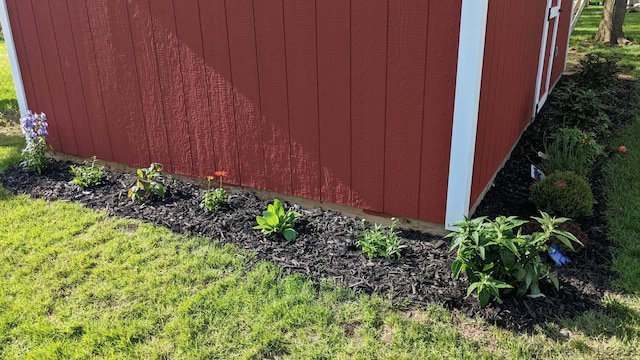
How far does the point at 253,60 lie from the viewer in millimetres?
3902

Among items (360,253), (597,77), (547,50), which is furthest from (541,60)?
(360,253)

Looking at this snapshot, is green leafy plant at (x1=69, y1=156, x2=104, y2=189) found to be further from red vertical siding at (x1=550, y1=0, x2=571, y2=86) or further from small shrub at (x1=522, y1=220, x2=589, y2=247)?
red vertical siding at (x1=550, y1=0, x2=571, y2=86)

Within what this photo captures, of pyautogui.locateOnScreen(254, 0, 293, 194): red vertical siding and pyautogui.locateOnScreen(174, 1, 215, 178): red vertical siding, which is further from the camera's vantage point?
pyautogui.locateOnScreen(174, 1, 215, 178): red vertical siding

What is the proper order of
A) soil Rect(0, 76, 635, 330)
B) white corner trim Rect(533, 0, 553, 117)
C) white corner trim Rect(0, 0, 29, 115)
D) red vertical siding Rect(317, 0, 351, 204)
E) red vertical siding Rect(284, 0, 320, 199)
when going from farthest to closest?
1. white corner trim Rect(533, 0, 553, 117)
2. white corner trim Rect(0, 0, 29, 115)
3. red vertical siding Rect(284, 0, 320, 199)
4. red vertical siding Rect(317, 0, 351, 204)
5. soil Rect(0, 76, 635, 330)

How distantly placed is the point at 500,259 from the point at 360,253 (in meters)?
0.94

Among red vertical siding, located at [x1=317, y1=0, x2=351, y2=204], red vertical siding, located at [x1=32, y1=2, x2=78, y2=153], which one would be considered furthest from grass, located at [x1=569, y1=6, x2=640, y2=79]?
red vertical siding, located at [x1=32, y1=2, x2=78, y2=153]

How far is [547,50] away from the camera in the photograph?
6.42m

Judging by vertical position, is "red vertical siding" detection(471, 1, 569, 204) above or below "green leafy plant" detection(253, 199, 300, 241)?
above

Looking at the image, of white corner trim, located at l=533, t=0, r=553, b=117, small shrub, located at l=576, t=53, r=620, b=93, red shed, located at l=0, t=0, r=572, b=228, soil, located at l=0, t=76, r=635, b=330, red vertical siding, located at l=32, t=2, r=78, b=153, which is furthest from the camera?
small shrub, located at l=576, t=53, r=620, b=93

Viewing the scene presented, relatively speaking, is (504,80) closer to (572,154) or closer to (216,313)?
(572,154)

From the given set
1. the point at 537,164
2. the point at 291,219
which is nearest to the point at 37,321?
the point at 291,219

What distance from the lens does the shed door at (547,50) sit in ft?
19.5

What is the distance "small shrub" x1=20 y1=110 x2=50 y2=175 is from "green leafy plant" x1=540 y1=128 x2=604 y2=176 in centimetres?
477

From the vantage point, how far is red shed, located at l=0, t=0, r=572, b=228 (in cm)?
332
